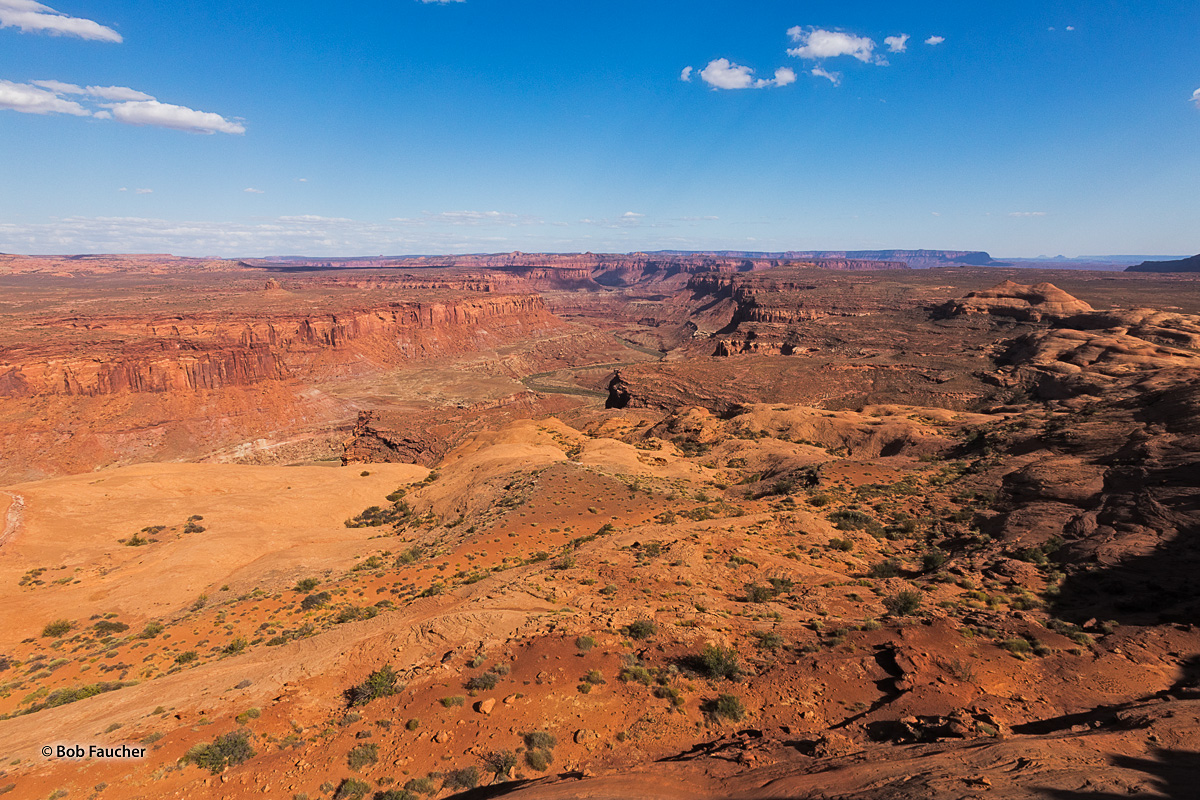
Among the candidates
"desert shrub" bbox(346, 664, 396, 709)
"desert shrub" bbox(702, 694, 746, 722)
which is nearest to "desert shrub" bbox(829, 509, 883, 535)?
"desert shrub" bbox(702, 694, 746, 722)

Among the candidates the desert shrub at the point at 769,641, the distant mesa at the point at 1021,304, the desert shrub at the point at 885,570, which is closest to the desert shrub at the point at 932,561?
the desert shrub at the point at 885,570

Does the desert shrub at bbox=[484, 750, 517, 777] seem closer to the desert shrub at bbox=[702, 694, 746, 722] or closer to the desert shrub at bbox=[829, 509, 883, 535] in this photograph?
the desert shrub at bbox=[702, 694, 746, 722]

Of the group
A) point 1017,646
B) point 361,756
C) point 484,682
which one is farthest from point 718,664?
point 361,756

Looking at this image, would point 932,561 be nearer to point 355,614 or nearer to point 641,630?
point 641,630

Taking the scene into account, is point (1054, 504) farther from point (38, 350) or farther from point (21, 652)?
point (38, 350)

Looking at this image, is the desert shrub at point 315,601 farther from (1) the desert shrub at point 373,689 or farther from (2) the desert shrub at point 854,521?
(2) the desert shrub at point 854,521
